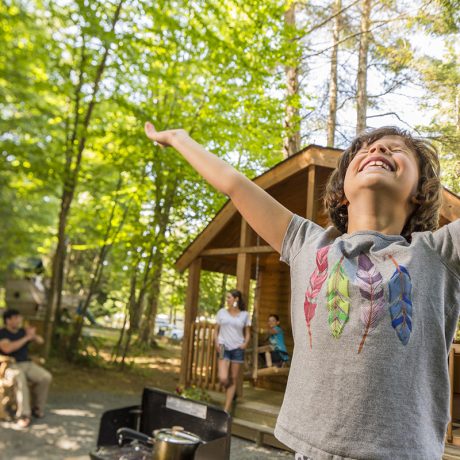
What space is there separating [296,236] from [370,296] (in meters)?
0.29

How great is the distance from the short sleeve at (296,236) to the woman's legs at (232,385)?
581cm

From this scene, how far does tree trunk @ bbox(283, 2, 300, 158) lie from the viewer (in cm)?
698

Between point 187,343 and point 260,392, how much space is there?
164 cm

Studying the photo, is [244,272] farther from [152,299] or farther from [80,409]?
[152,299]

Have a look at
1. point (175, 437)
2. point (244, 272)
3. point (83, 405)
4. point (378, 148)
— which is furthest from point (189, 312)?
point (378, 148)

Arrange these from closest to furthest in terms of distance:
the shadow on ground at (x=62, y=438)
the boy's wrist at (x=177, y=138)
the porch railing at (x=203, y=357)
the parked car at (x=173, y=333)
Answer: the boy's wrist at (x=177, y=138) → the shadow on ground at (x=62, y=438) → the porch railing at (x=203, y=357) → the parked car at (x=173, y=333)

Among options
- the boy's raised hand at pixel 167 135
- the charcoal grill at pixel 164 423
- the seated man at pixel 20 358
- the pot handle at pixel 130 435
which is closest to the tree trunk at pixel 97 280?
the seated man at pixel 20 358

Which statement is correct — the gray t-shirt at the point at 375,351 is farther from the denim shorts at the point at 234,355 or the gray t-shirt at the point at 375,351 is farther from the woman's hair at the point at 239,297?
the denim shorts at the point at 234,355

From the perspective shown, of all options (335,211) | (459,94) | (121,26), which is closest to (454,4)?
(459,94)

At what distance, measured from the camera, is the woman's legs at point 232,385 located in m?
6.52

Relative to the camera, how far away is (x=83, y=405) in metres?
7.72

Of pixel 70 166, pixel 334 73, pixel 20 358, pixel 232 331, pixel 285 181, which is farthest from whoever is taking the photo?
pixel 70 166

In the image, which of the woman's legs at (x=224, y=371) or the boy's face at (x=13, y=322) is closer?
the boy's face at (x=13, y=322)

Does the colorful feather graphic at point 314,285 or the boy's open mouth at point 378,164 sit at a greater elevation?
the boy's open mouth at point 378,164
